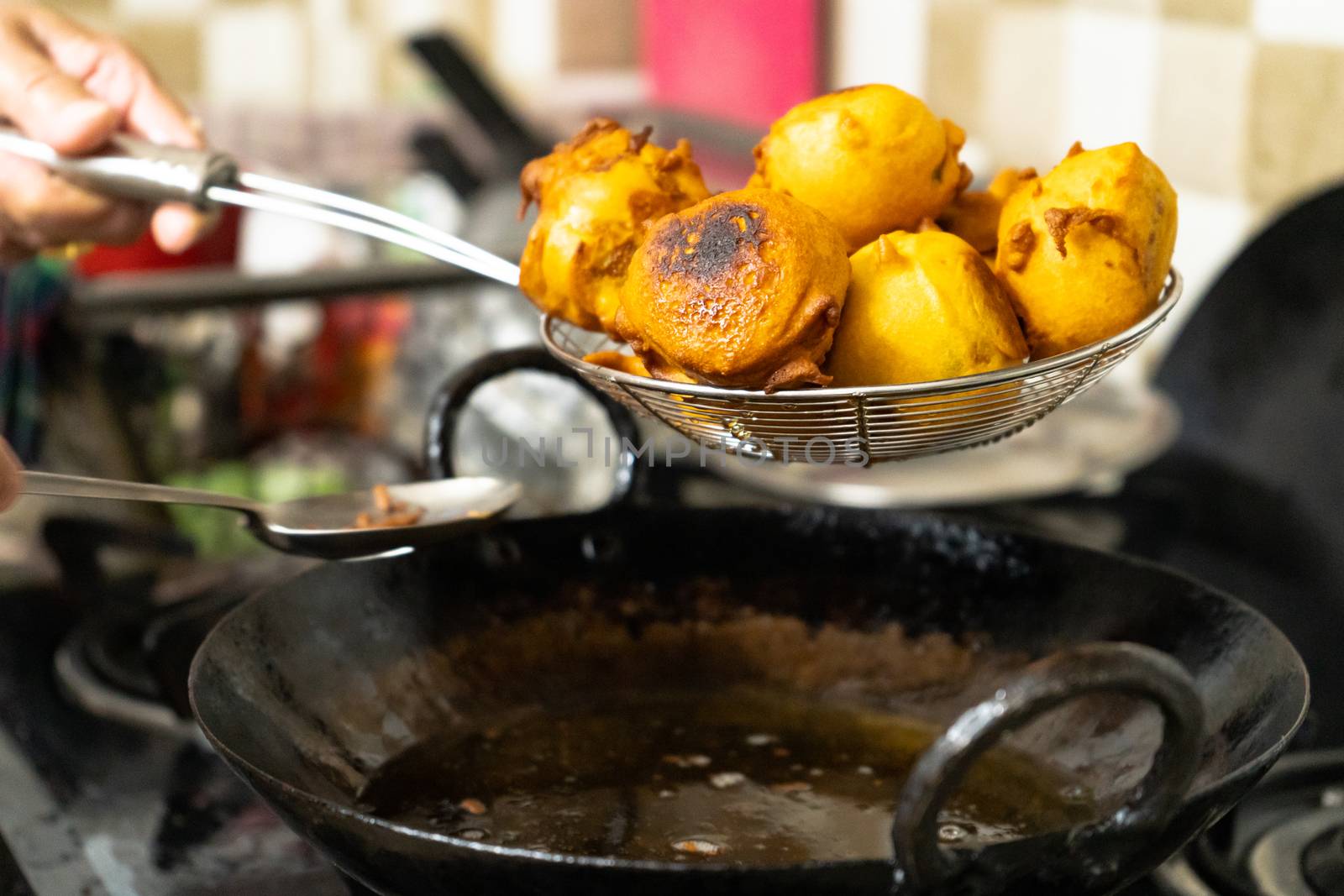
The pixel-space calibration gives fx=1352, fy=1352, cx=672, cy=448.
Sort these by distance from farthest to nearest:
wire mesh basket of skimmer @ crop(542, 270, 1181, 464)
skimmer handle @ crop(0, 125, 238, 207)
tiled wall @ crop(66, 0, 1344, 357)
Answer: tiled wall @ crop(66, 0, 1344, 357)
skimmer handle @ crop(0, 125, 238, 207)
wire mesh basket of skimmer @ crop(542, 270, 1181, 464)

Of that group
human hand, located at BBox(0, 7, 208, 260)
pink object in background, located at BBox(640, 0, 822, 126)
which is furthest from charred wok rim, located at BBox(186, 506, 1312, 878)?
pink object in background, located at BBox(640, 0, 822, 126)

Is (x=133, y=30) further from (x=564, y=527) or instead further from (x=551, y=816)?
(x=551, y=816)

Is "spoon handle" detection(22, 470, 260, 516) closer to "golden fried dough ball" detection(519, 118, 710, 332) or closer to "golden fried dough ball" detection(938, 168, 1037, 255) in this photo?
"golden fried dough ball" detection(519, 118, 710, 332)

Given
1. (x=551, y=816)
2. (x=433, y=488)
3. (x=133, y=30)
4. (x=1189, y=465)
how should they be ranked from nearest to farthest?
(x=551, y=816) < (x=433, y=488) < (x=1189, y=465) < (x=133, y=30)

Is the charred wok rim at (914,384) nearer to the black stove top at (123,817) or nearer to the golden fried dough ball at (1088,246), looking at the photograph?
the golden fried dough ball at (1088,246)

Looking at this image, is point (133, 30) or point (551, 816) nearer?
point (551, 816)

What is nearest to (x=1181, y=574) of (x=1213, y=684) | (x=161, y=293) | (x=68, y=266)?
(x=1213, y=684)

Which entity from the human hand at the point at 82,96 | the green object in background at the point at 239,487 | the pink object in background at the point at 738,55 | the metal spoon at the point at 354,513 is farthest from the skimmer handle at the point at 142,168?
the pink object in background at the point at 738,55

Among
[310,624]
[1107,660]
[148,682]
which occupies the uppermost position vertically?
[1107,660]
